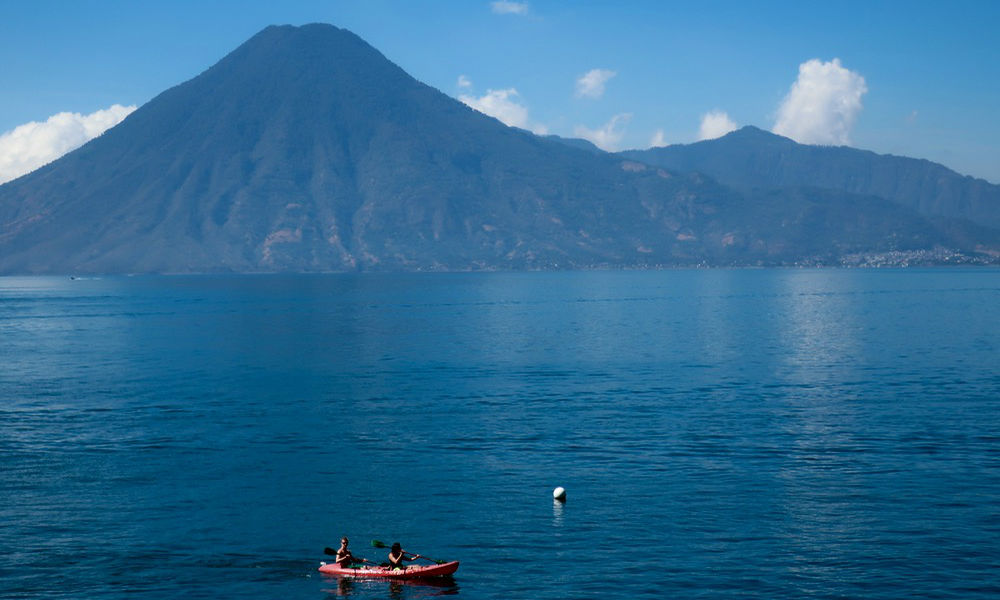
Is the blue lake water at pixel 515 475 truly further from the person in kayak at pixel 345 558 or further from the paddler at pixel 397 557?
the paddler at pixel 397 557

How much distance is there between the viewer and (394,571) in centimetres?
4216

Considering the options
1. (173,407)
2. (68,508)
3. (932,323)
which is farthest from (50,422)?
(932,323)

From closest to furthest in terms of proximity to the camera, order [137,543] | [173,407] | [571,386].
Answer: [137,543] < [173,407] < [571,386]

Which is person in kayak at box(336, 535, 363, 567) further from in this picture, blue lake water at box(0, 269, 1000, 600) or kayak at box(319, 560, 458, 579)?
blue lake water at box(0, 269, 1000, 600)

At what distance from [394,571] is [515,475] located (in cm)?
1567

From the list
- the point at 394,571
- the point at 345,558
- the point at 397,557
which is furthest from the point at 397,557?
the point at 345,558

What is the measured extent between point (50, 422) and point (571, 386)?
43309mm

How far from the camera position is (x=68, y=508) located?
167 feet

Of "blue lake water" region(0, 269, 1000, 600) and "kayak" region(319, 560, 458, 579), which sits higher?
"blue lake water" region(0, 269, 1000, 600)

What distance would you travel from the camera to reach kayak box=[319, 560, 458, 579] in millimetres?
41469

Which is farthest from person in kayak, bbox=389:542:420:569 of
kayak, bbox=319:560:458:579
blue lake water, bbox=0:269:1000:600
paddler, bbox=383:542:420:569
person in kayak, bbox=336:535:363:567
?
person in kayak, bbox=336:535:363:567

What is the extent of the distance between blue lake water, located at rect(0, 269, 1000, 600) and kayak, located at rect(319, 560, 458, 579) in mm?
552

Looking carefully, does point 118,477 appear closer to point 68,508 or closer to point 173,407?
point 68,508

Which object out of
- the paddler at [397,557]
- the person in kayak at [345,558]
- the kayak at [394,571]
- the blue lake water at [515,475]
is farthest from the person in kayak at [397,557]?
the person in kayak at [345,558]
